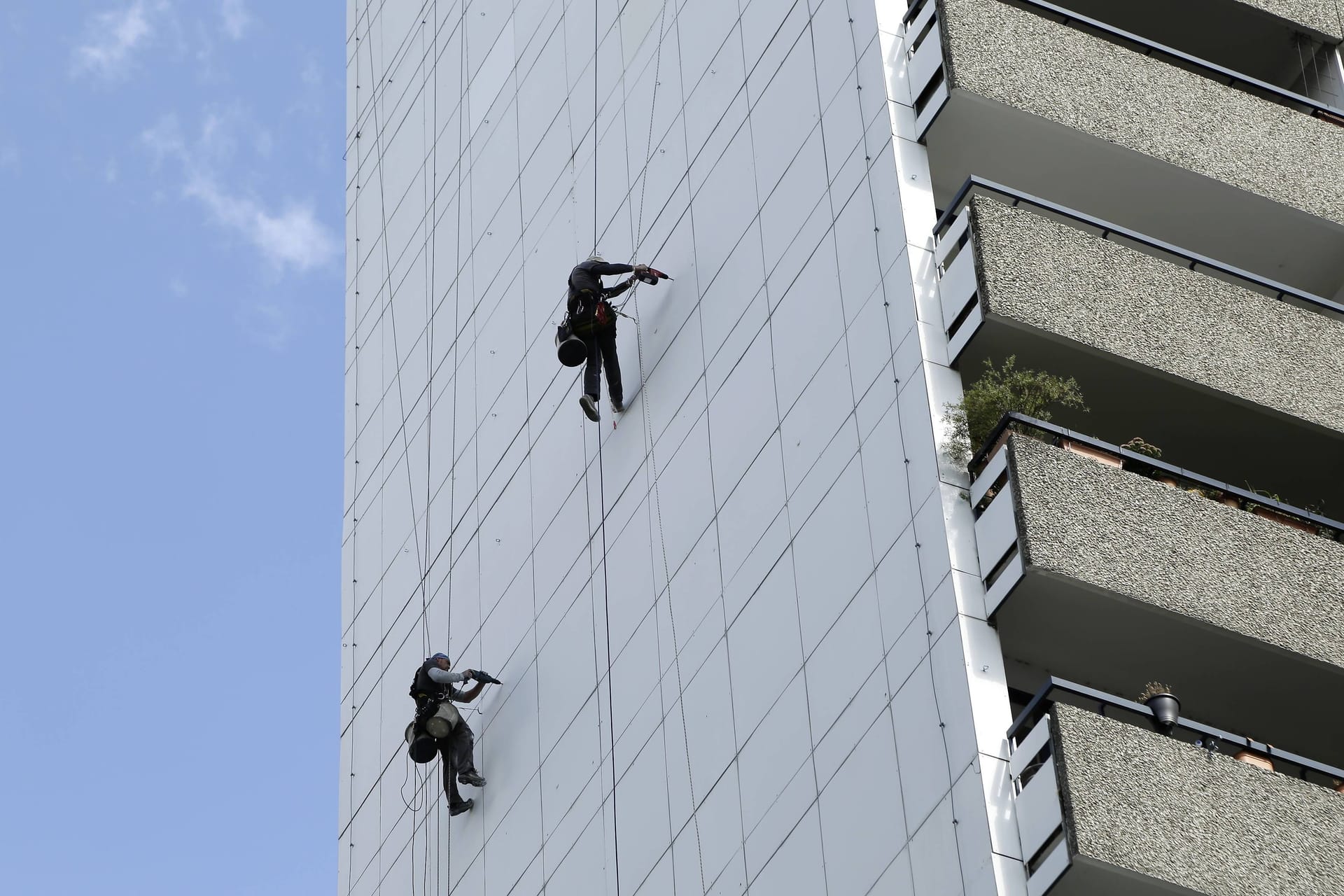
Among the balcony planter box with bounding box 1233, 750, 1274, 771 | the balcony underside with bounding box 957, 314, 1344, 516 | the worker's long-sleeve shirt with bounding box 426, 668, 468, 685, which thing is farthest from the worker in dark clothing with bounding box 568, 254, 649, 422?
the balcony planter box with bounding box 1233, 750, 1274, 771

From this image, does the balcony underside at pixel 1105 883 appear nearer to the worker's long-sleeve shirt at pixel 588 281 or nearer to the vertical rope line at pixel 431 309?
the worker's long-sleeve shirt at pixel 588 281

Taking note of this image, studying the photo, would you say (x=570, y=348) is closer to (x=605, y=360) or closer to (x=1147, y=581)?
(x=605, y=360)

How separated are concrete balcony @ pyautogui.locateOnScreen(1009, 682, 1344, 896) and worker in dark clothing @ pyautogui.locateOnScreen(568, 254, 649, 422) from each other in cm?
892

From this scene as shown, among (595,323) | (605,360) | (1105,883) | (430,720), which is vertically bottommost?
(1105,883)

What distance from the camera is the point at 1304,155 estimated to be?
71.7 ft

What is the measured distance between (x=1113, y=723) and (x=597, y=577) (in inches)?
341

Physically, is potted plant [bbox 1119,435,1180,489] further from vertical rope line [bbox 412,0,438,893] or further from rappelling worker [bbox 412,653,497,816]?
vertical rope line [bbox 412,0,438,893]

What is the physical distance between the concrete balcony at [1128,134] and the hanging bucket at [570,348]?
16.1ft

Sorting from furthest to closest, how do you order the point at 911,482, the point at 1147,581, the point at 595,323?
the point at 595,323 < the point at 911,482 < the point at 1147,581

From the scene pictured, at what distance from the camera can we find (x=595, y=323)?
24734mm

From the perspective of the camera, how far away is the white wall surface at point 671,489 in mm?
18562

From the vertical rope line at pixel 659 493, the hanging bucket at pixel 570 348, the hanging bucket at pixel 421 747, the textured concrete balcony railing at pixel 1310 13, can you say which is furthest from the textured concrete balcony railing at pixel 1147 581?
the hanging bucket at pixel 421 747

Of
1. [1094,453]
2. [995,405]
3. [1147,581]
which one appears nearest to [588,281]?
[995,405]

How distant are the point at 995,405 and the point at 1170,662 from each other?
2562 millimetres
